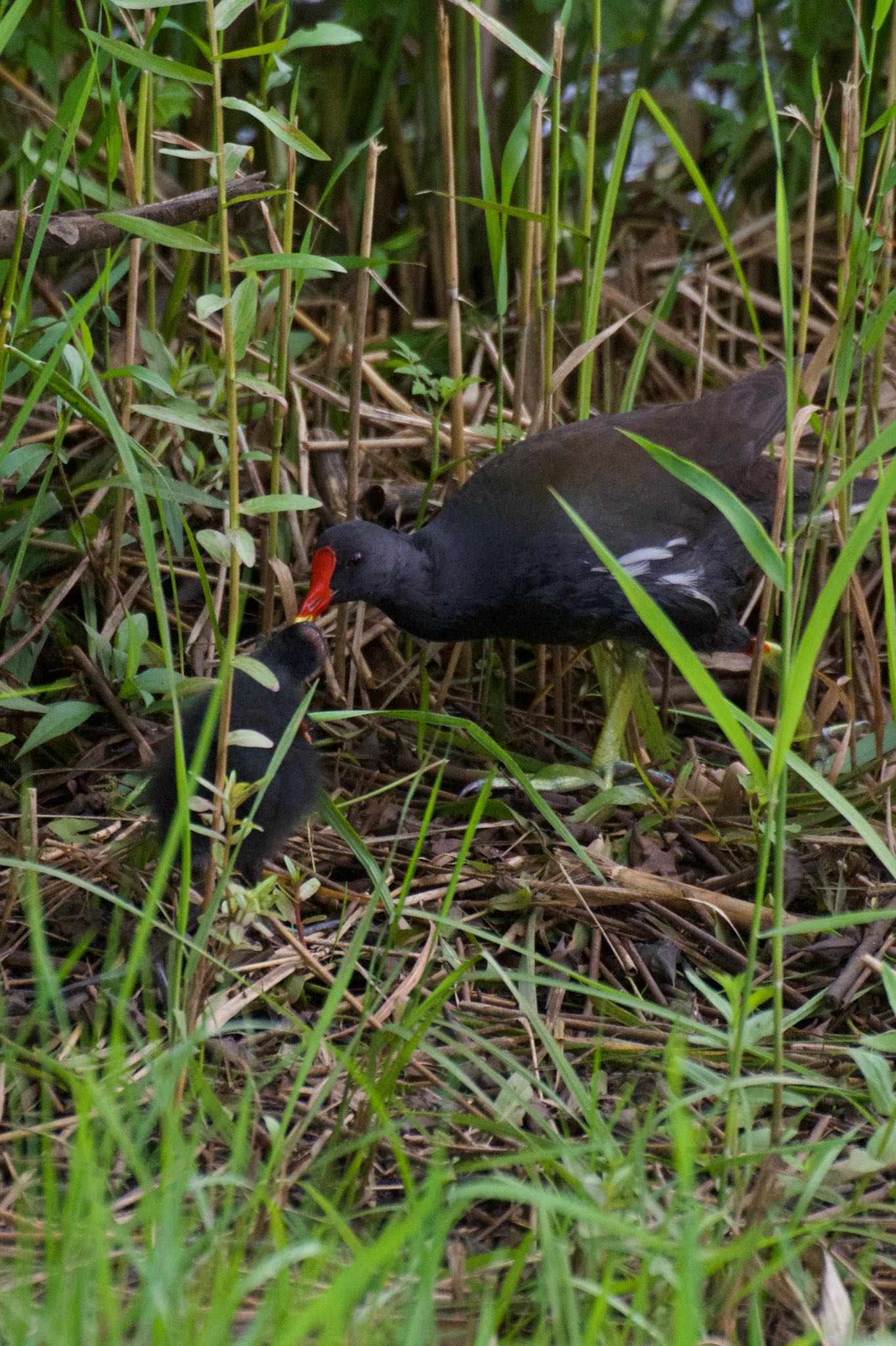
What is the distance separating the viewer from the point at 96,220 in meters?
2.25

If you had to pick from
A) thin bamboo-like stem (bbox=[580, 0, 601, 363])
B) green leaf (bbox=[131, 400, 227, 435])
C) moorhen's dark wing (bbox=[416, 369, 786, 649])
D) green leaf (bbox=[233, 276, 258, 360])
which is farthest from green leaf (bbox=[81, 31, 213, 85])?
moorhen's dark wing (bbox=[416, 369, 786, 649])

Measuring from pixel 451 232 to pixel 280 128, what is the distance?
116cm

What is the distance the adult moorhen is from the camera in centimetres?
322

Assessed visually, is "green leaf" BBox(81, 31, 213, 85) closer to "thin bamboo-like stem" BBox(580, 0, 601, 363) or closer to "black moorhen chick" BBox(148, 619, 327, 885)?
"black moorhen chick" BBox(148, 619, 327, 885)

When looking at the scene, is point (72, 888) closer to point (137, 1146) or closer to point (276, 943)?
point (276, 943)

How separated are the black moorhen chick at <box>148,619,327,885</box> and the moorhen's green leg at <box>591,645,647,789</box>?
861 mm

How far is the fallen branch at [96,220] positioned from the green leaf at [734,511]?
2.58ft

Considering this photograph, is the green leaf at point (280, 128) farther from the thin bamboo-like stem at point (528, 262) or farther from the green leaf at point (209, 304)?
the thin bamboo-like stem at point (528, 262)

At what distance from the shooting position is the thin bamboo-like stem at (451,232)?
114 inches

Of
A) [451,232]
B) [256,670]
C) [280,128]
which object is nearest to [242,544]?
[256,670]

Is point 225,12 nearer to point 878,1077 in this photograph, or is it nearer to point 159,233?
point 159,233

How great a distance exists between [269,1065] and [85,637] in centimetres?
132

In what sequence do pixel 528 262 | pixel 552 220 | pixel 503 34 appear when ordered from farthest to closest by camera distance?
pixel 528 262
pixel 552 220
pixel 503 34

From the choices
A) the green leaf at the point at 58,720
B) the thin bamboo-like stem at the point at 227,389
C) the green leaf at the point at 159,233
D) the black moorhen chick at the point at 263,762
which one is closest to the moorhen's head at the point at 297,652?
the black moorhen chick at the point at 263,762
